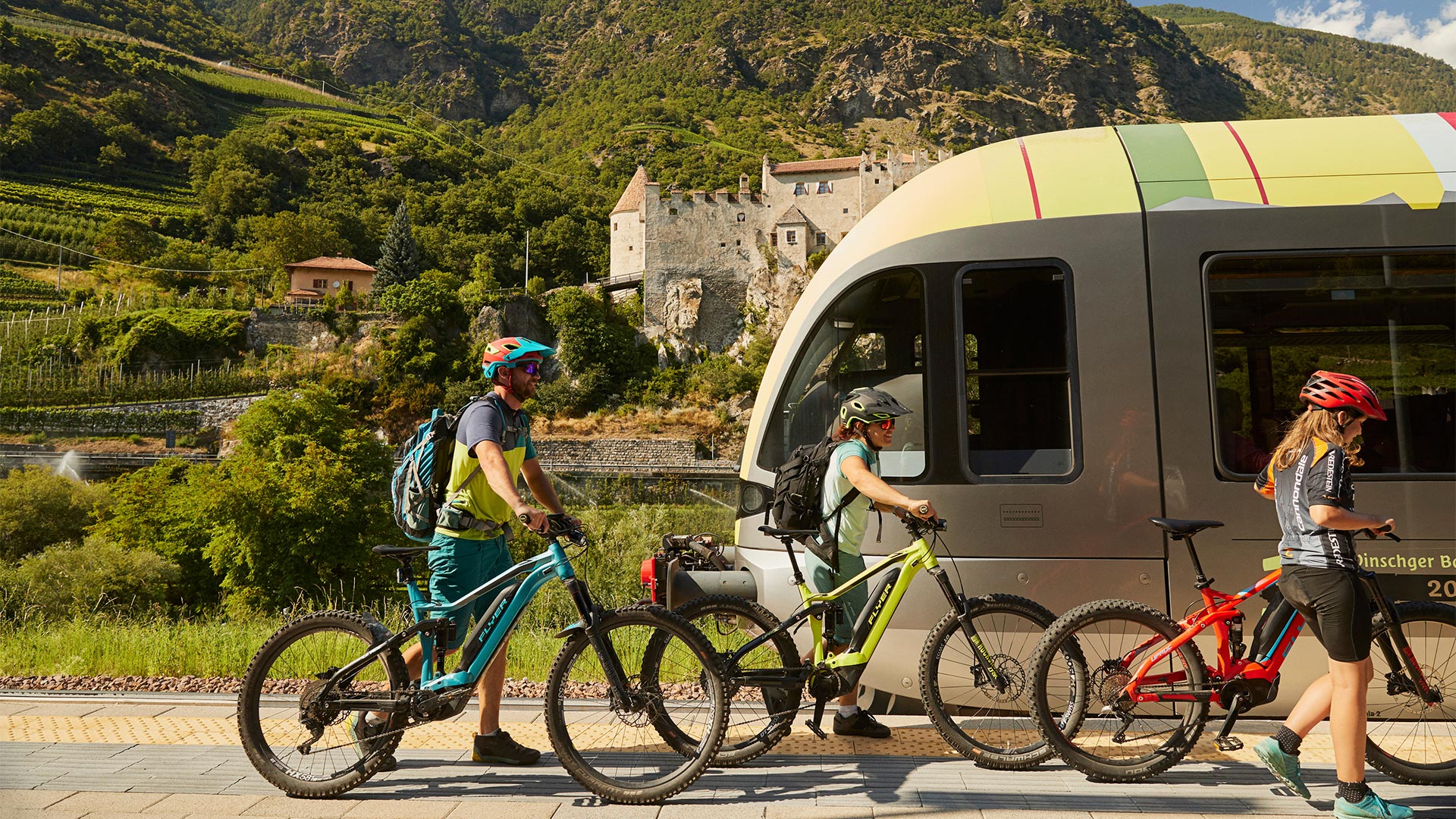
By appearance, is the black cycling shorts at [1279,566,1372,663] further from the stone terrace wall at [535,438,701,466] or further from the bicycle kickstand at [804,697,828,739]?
the stone terrace wall at [535,438,701,466]

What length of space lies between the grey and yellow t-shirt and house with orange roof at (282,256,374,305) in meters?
80.9

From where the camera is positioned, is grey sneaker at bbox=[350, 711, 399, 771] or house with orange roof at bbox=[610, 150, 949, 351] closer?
grey sneaker at bbox=[350, 711, 399, 771]

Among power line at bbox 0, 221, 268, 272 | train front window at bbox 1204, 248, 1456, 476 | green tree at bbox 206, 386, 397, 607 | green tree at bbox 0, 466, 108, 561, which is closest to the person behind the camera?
train front window at bbox 1204, 248, 1456, 476

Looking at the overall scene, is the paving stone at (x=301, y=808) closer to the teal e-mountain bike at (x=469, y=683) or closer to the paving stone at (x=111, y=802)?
the teal e-mountain bike at (x=469, y=683)

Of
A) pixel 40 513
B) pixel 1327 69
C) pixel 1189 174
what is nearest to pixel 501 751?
pixel 1189 174

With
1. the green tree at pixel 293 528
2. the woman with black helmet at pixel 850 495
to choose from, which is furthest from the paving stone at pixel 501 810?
the green tree at pixel 293 528

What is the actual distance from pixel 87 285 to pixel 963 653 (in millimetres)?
89127

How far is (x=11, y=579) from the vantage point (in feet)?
77.8

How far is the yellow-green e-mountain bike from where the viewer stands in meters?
3.83

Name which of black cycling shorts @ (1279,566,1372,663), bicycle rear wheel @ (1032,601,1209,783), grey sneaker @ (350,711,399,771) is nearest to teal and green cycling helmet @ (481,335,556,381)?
grey sneaker @ (350,711,399,771)

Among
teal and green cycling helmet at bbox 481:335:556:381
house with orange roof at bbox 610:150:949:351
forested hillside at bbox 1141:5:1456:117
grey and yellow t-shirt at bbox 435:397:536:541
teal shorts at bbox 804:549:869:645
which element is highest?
forested hillside at bbox 1141:5:1456:117

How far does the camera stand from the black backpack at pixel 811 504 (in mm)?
4074

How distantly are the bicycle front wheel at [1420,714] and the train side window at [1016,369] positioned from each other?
1594 mm

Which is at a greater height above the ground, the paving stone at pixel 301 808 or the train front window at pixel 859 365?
the train front window at pixel 859 365
